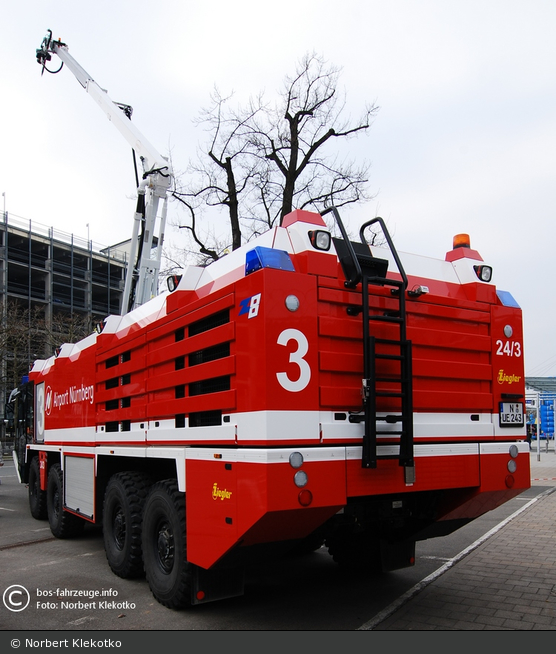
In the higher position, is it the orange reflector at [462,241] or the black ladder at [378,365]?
Answer: the orange reflector at [462,241]

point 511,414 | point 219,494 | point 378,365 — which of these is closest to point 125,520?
point 219,494

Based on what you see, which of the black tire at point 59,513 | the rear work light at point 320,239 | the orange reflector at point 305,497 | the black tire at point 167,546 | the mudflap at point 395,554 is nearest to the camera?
the orange reflector at point 305,497

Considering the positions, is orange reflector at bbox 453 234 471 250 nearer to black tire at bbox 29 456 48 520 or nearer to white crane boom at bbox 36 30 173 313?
white crane boom at bbox 36 30 173 313

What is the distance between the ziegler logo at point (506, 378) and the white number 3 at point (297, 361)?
203 cm

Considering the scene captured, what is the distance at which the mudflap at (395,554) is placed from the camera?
581 centimetres

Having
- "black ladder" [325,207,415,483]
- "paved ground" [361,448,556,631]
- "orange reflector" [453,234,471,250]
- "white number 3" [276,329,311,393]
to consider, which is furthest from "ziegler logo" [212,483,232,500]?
"orange reflector" [453,234,471,250]

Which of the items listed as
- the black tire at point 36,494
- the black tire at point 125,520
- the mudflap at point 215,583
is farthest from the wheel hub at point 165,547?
the black tire at point 36,494

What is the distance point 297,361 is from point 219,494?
1094 mm

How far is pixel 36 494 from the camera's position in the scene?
10.5 metres

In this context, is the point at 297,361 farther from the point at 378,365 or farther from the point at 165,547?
the point at 165,547

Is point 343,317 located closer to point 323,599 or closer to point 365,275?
point 365,275

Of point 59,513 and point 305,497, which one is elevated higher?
point 305,497

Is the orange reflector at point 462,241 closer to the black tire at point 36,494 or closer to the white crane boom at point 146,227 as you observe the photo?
the white crane boom at point 146,227

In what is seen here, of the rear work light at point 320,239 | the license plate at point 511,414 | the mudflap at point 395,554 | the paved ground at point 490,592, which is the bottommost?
the paved ground at point 490,592
